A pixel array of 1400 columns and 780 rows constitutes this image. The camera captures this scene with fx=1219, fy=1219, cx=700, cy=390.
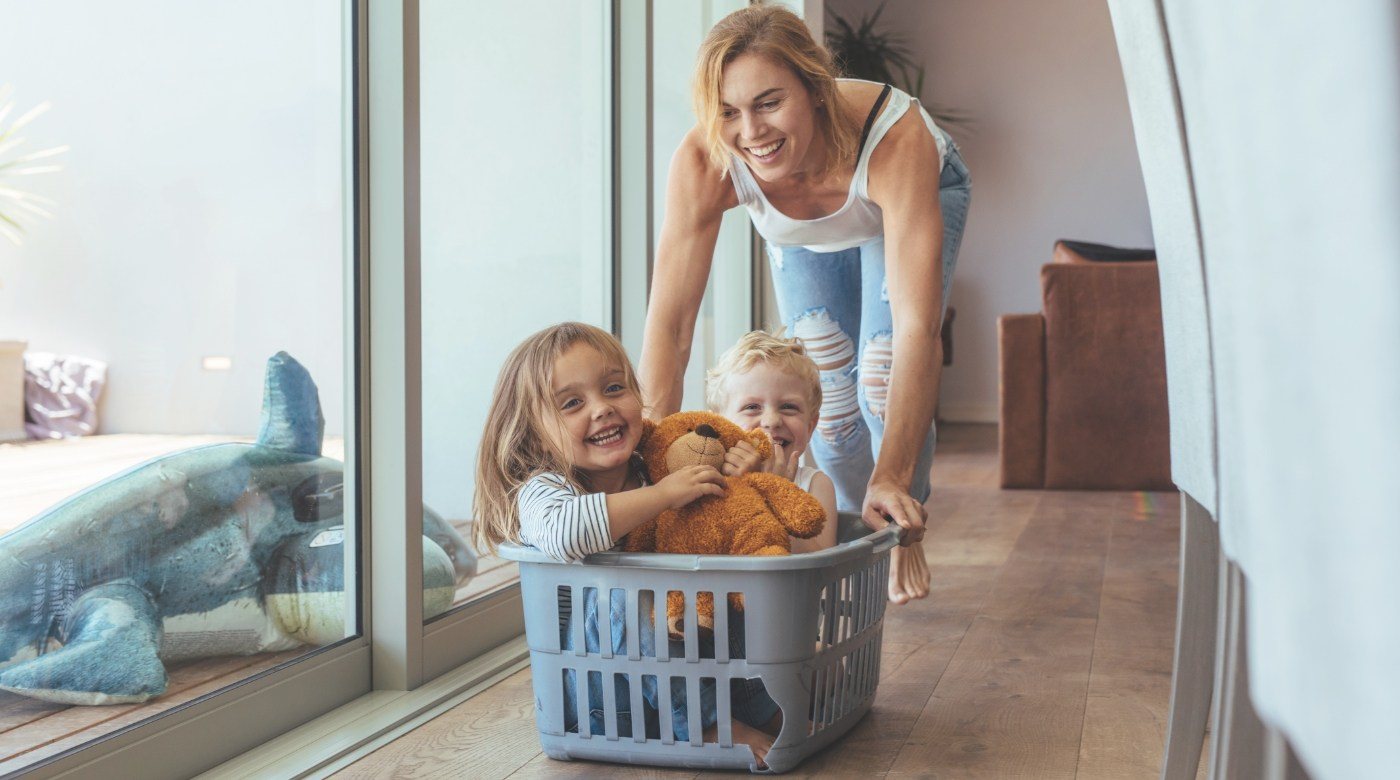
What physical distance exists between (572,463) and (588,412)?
0.21 feet

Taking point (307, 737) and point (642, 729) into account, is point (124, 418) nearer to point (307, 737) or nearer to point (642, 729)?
point (307, 737)

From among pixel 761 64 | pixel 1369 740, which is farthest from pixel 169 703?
Answer: pixel 1369 740

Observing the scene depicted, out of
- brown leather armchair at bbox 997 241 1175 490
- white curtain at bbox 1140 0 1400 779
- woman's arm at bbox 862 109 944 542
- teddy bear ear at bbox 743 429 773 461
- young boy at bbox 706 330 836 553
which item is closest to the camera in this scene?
white curtain at bbox 1140 0 1400 779

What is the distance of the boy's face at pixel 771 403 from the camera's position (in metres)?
1.79

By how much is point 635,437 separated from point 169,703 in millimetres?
601

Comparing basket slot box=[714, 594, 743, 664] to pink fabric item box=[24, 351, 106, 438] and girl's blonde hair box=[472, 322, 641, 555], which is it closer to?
girl's blonde hair box=[472, 322, 641, 555]

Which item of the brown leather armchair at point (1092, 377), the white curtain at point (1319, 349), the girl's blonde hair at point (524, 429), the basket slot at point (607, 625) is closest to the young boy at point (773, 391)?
the girl's blonde hair at point (524, 429)

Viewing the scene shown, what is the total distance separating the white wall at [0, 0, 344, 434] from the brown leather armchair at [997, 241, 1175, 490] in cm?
313

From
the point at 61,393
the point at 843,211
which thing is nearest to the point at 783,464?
the point at 843,211

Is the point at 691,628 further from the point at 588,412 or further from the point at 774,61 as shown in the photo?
the point at 774,61

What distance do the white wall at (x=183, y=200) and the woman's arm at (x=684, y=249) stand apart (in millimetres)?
499

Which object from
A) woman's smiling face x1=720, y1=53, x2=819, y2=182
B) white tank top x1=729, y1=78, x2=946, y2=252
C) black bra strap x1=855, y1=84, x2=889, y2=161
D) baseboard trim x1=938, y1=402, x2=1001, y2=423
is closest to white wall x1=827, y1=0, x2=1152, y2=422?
baseboard trim x1=938, y1=402, x2=1001, y2=423

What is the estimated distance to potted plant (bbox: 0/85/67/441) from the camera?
43.6 inches

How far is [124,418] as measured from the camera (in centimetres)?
129
